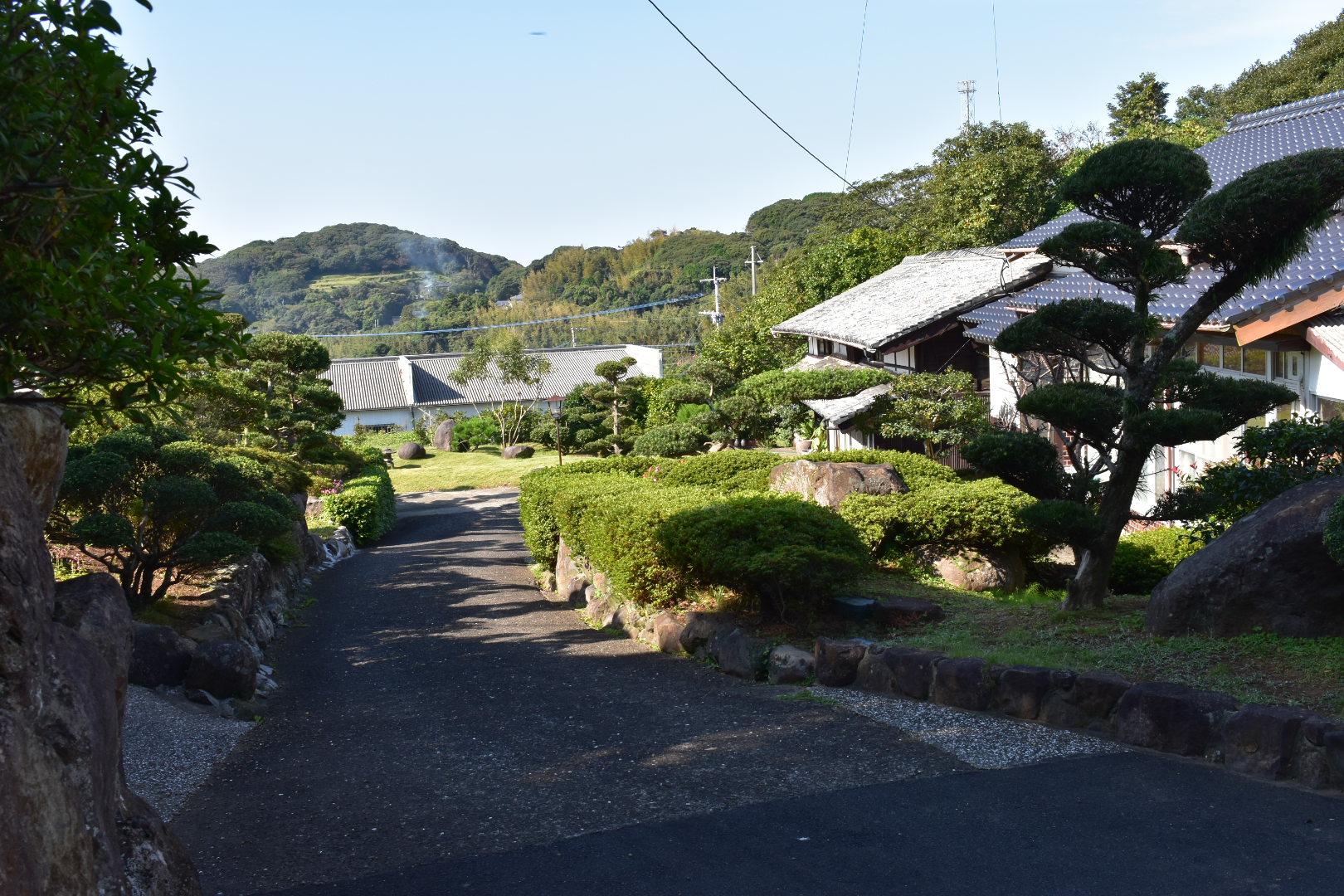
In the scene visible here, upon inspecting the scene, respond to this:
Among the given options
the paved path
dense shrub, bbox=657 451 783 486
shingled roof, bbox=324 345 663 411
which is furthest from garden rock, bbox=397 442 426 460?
the paved path

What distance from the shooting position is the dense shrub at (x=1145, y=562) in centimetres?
1122

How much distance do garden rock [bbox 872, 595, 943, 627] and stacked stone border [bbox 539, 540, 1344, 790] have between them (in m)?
0.55

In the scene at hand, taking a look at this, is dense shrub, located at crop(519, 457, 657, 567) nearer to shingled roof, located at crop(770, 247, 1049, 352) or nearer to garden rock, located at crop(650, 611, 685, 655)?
garden rock, located at crop(650, 611, 685, 655)

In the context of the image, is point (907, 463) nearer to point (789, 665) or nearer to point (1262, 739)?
point (789, 665)

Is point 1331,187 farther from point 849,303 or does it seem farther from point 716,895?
point 849,303

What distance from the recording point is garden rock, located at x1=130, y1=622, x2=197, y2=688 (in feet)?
29.7

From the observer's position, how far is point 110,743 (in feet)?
14.1

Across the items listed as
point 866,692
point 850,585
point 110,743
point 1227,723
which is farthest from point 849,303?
point 110,743

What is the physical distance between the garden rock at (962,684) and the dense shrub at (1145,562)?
4577mm

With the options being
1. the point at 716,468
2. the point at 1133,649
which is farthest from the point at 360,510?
the point at 1133,649

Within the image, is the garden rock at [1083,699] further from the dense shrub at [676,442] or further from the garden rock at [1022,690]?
the dense shrub at [676,442]

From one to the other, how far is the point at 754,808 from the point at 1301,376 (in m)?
8.78

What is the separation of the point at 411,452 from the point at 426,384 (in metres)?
16.2

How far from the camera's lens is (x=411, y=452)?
42812 millimetres
